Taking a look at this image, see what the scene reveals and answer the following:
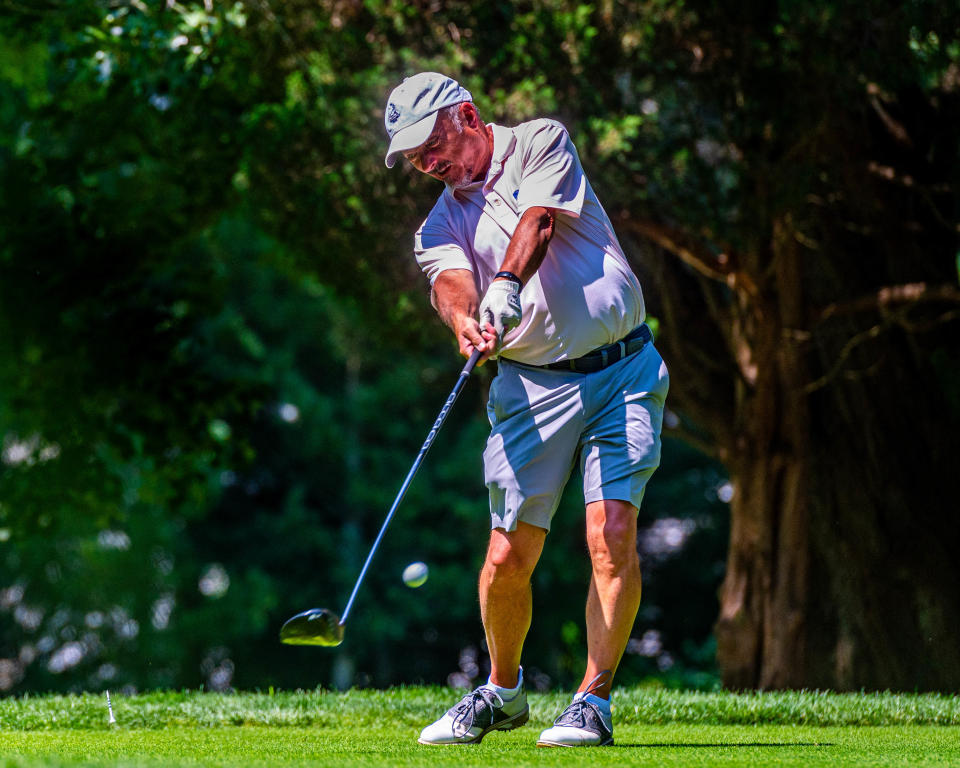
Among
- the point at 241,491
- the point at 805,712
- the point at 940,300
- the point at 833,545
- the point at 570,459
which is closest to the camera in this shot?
the point at 570,459

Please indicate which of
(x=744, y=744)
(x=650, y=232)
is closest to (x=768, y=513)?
→ (x=650, y=232)

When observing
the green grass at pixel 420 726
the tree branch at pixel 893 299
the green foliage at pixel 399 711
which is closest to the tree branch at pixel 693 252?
the tree branch at pixel 893 299

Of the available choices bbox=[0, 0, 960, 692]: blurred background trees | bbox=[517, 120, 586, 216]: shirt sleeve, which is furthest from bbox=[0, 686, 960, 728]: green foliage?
bbox=[0, 0, 960, 692]: blurred background trees

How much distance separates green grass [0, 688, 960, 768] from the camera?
3146mm

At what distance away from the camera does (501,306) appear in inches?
140

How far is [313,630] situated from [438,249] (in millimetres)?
1171

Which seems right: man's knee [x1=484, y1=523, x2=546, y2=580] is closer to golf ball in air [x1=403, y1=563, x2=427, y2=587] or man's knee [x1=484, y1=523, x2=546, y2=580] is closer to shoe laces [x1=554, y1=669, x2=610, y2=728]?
golf ball in air [x1=403, y1=563, x2=427, y2=587]

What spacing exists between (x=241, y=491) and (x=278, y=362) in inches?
114

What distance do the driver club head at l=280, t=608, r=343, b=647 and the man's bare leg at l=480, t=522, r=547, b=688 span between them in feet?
1.44

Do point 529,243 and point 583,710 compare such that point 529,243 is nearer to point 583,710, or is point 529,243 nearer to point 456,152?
point 456,152

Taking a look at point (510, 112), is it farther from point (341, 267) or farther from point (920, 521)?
point (920, 521)

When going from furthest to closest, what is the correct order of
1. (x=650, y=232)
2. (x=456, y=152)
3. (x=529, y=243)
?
(x=650, y=232)
(x=456, y=152)
(x=529, y=243)

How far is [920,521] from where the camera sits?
327 inches

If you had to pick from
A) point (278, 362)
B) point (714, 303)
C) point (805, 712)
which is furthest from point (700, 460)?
point (805, 712)
